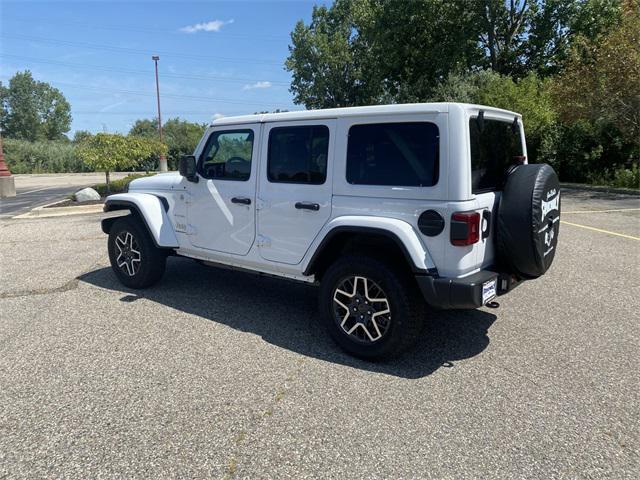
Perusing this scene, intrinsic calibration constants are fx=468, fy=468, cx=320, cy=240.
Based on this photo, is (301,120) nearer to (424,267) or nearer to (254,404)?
(424,267)

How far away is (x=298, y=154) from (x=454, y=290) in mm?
1795

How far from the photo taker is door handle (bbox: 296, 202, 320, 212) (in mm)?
3912

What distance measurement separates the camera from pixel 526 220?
345cm

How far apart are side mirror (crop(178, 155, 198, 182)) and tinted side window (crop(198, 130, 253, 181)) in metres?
0.09

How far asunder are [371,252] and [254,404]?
1.47m

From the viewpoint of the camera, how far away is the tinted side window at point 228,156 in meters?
4.51

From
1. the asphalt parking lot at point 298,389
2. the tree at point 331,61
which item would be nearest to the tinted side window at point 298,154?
the asphalt parking lot at point 298,389

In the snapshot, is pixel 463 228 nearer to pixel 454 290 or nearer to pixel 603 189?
pixel 454 290

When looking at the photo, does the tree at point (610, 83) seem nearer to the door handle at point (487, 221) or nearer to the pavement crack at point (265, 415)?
the door handle at point (487, 221)

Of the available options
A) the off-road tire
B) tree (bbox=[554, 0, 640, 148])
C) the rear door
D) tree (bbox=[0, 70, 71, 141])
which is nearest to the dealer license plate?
the rear door

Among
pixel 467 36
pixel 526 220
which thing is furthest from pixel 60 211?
pixel 467 36

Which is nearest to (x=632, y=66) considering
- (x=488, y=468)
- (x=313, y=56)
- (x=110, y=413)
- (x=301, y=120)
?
(x=301, y=120)

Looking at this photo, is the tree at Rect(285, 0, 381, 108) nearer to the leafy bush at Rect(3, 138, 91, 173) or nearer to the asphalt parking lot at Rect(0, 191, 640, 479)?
the leafy bush at Rect(3, 138, 91, 173)

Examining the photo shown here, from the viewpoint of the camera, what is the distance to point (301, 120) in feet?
13.4
